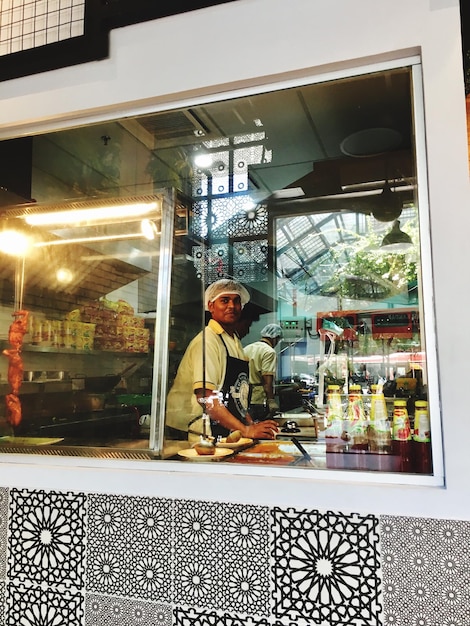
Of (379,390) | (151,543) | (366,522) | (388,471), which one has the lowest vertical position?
(151,543)

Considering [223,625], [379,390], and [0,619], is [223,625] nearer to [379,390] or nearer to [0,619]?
[0,619]

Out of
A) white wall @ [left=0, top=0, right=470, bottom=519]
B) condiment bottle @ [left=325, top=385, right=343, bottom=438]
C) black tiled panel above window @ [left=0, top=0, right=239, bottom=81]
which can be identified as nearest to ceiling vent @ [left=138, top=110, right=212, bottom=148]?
white wall @ [left=0, top=0, right=470, bottom=519]

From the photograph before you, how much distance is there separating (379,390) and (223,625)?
930mm

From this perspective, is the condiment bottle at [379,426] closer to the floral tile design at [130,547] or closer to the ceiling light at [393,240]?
the floral tile design at [130,547]

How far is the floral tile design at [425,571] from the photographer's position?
4.13 ft

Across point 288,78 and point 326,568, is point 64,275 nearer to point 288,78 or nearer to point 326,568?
Answer: point 288,78

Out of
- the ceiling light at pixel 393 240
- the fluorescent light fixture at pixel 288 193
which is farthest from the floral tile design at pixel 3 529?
the fluorescent light fixture at pixel 288 193

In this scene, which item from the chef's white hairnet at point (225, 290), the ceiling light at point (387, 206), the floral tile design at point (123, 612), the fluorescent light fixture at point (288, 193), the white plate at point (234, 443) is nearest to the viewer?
the floral tile design at point (123, 612)

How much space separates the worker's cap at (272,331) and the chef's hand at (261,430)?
1238 mm

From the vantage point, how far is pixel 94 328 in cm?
218

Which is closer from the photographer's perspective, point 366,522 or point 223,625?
point 366,522

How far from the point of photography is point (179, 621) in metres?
1.49

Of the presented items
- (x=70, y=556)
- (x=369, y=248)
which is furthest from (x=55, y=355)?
(x=369, y=248)

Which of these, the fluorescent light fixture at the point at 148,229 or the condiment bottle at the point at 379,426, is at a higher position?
the fluorescent light fixture at the point at 148,229
